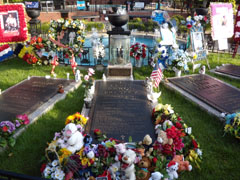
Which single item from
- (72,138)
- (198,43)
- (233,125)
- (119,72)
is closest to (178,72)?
(198,43)

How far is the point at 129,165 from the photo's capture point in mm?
3729

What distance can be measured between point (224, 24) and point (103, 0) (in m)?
31.9

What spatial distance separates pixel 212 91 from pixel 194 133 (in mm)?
2524

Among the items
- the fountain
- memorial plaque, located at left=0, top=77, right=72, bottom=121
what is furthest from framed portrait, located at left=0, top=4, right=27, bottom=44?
the fountain

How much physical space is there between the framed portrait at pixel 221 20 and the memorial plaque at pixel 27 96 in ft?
23.1

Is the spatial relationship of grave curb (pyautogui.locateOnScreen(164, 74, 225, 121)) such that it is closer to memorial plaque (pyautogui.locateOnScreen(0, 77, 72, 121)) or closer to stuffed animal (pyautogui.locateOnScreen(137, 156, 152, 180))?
stuffed animal (pyautogui.locateOnScreen(137, 156, 152, 180))

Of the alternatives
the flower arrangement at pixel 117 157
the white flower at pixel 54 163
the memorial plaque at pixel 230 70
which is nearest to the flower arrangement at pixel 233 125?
the flower arrangement at pixel 117 157

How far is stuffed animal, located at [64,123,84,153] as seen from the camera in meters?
3.95

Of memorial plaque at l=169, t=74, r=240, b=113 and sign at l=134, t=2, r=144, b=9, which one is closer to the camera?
memorial plaque at l=169, t=74, r=240, b=113

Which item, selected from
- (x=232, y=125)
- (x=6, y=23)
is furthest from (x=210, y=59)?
(x=6, y=23)

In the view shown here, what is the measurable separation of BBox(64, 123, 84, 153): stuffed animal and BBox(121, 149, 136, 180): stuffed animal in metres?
0.90

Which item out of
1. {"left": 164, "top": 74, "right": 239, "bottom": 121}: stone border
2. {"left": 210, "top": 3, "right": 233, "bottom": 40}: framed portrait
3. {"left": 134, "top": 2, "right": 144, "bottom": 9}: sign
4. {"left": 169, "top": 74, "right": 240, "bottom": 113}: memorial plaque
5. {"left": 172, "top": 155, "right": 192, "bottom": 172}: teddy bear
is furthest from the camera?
{"left": 134, "top": 2, "right": 144, "bottom": 9}: sign

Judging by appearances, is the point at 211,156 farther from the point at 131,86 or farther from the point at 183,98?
the point at 131,86

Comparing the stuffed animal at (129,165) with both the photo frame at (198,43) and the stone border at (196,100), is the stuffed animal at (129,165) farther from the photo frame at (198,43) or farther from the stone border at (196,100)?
the photo frame at (198,43)
